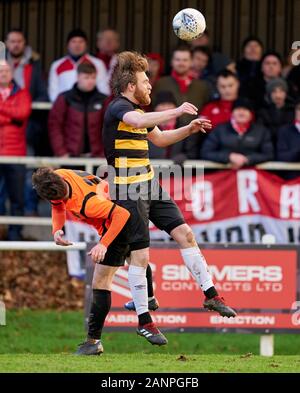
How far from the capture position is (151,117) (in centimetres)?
1143

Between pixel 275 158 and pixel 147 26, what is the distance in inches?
187

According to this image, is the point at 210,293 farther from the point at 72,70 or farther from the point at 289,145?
the point at 72,70

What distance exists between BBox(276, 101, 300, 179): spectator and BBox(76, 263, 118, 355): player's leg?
210 inches

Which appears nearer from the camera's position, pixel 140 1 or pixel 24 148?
pixel 24 148

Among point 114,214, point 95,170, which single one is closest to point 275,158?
point 95,170

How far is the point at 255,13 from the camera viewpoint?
68.1 ft

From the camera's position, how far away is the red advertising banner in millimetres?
14844

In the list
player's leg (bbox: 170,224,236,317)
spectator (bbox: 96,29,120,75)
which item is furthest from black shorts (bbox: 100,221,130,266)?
spectator (bbox: 96,29,120,75)

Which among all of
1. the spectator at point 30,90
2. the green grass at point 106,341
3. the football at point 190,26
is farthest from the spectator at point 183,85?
the football at point 190,26

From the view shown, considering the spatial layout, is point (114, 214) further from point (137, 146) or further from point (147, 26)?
point (147, 26)

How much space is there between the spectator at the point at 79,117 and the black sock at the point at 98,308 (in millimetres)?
5277

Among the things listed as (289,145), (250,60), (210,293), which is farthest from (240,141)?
(210,293)

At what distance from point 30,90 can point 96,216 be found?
6.61 metres

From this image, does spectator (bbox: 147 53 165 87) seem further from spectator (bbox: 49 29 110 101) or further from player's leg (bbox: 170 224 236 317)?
player's leg (bbox: 170 224 236 317)
